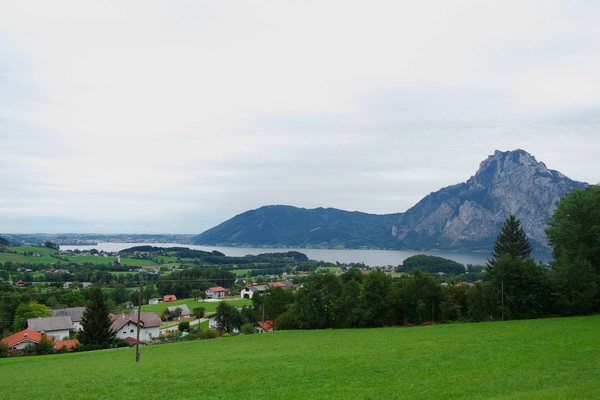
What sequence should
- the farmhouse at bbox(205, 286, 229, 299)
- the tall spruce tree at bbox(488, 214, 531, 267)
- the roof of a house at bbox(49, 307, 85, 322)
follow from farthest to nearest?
the farmhouse at bbox(205, 286, 229, 299) < the roof of a house at bbox(49, 307, 85, 322) < the tall spruce tree at bbox(488, 214, 531, 267)

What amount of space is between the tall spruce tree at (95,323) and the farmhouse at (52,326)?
69.7 ft

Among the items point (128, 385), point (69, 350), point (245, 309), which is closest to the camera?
point (128, 385)

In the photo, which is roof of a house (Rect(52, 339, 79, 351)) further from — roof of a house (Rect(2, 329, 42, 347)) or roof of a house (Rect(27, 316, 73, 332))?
roof of a house (Rect(27, 316, 73, 332))

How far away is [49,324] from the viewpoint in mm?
66062

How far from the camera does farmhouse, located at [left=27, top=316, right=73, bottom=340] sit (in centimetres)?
6475

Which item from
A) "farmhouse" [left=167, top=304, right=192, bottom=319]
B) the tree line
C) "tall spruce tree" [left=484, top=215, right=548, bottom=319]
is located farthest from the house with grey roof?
"tall spruce tree" [left=484, top=215, right=548, bottom=319]

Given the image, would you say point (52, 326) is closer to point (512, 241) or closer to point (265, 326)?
point (265, 326)

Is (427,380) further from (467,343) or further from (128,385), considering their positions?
(128,385)

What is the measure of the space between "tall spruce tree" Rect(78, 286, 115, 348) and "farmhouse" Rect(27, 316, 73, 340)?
21.2m

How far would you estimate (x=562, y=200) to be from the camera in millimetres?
43656

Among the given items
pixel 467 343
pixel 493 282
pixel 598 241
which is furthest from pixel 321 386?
pixel 598 241

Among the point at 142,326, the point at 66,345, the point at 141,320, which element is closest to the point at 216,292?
the point at 141,320

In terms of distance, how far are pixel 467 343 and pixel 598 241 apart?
81.6 feet

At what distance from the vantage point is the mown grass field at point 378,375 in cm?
1369
